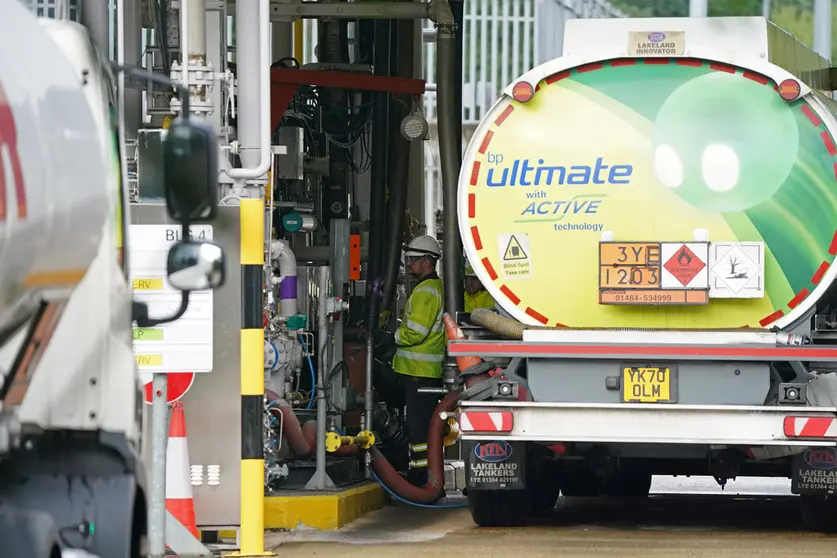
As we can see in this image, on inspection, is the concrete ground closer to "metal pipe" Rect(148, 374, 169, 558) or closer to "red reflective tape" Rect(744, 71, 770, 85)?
"metal pipe" Rect(148, 374, 169, 558)

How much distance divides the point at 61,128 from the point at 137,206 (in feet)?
14.6

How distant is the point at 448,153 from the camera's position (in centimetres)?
1452

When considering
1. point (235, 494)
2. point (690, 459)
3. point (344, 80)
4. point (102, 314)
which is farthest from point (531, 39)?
point (102, 314)

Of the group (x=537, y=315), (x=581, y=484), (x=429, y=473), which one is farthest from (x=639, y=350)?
(x=581, y=484)

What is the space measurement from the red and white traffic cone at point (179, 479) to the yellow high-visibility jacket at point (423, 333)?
5.00 meters

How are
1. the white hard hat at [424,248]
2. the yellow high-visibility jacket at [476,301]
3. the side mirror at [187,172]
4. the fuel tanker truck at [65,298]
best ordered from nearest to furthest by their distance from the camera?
the fuel tanker truck at [65,298] < the side mirror at [187,172] < the yellow high-visibility jacket at [476,301] < the white hard hat at [424,248]

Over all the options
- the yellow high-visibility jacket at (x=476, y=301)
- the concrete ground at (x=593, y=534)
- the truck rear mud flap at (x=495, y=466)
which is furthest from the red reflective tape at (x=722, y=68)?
the yellow high-visibility jacket at (x=476, y=301)

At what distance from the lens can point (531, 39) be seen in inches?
1356

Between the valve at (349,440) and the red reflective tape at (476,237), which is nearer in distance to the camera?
the red reflective tape at (476,237)

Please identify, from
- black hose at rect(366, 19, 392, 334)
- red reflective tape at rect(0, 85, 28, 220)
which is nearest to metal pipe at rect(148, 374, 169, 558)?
red reflective tape at rect(0, 85, 28, 220)

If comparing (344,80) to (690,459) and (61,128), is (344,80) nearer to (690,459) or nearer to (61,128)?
(690,459)

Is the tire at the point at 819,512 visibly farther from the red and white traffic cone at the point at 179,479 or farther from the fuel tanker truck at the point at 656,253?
the red and white traffic cone at the point at 179,479

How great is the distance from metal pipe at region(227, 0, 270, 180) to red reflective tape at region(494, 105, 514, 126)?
65.1 inches

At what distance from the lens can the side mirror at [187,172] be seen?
577 cm
